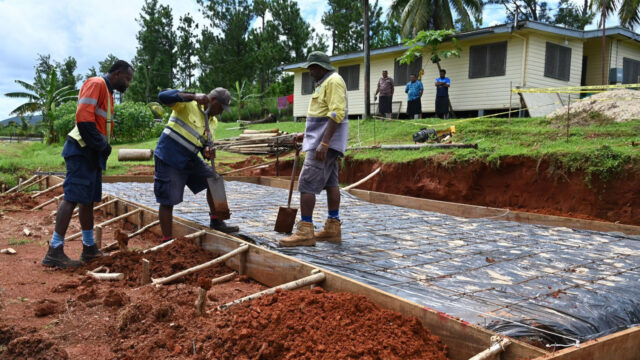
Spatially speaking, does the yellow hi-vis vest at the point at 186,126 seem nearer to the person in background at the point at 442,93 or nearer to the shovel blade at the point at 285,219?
the shovel blade at the point at 285,219

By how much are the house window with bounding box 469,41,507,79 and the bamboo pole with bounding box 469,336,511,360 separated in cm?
1390

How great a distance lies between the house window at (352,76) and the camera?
18281mm

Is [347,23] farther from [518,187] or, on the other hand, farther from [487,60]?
[518,187]

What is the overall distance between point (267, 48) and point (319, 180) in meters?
28.5

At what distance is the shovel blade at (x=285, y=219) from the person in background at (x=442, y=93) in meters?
10.0

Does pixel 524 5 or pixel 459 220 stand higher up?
pixel 524 5

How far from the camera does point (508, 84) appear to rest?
1423 cm

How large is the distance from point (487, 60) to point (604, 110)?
18.2 ft

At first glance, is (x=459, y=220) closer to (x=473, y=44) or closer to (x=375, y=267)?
(x=375, y=267)

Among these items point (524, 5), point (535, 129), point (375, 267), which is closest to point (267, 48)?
point (524, 5)

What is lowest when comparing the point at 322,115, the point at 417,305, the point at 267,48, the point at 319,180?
the point at 417,305

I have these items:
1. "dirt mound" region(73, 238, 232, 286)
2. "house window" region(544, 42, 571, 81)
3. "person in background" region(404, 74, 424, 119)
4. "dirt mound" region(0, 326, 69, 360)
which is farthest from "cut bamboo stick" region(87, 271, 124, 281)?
"house window" region(544, 42, 571, 81)

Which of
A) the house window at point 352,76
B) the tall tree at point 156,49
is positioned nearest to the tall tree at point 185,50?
the tall tree at point 156,49

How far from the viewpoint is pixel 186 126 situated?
4102mm
